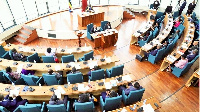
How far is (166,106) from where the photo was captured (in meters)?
6.26

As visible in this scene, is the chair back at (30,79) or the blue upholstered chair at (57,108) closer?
the blue upholstered chair at (57,108)

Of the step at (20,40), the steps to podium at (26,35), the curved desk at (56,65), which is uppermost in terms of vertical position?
the steps to podium at (26,35)

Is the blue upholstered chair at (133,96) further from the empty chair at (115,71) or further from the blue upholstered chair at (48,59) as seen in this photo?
the blue upholstered chair at (48,59)

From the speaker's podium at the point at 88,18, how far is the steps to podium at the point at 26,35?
10.5 feet

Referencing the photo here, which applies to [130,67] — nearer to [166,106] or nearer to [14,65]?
[166,106]

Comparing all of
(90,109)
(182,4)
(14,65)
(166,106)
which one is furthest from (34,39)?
(182,4)

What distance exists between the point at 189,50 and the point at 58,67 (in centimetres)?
654

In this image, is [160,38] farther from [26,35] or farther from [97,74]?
[26,35]

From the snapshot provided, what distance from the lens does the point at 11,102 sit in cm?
545

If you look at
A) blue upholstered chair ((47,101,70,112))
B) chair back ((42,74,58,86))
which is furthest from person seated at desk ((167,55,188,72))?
chair back ((42,74,58,86))

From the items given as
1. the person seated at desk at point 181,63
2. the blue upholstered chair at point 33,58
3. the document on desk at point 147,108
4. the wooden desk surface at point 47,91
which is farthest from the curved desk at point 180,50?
the blue upholstered chair at point 33,58

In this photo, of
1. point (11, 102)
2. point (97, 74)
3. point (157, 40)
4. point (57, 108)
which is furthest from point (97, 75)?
point (157, 40)

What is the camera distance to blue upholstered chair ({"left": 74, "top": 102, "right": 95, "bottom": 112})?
498 centimetres

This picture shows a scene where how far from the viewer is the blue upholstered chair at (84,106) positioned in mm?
4984
